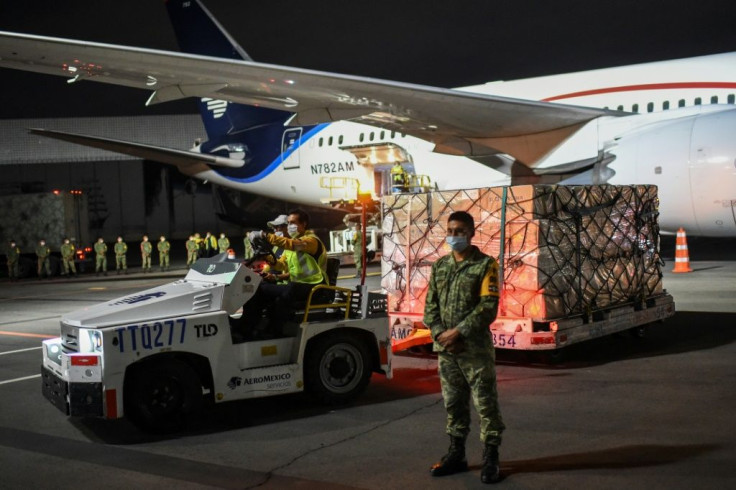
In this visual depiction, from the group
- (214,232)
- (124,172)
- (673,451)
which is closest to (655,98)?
(673,451)

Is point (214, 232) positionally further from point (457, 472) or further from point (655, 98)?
point (457, 472)

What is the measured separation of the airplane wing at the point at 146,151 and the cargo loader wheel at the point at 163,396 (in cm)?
1509

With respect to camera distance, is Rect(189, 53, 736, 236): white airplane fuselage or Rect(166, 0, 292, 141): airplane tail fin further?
Rect(166, 0, 292, 141): airplane tail fin

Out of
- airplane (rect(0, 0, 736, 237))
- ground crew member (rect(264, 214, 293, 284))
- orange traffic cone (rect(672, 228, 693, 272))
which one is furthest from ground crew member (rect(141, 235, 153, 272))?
ground crew member (rect(264, 214, 293, 284))

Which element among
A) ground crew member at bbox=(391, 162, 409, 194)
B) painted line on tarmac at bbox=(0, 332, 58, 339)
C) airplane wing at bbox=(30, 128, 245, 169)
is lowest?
painted line on tarmac at bbox=(0, 332, 58, 339)

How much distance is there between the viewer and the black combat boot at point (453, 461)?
513cm

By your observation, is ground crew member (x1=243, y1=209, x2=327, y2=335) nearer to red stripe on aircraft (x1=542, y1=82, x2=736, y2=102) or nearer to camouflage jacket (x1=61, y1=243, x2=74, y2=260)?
red stripe on aircraft (x1=542, y1=82, x2=736, y2=102)

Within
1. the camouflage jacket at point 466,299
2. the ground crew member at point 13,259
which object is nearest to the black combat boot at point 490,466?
the camouflage jacket at point 466,299

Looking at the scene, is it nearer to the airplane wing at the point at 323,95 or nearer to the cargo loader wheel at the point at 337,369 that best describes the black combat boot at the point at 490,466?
the cargo loader wheel at the point at 337,369

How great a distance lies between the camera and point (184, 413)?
6.53 metres

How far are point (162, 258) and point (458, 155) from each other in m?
13.5

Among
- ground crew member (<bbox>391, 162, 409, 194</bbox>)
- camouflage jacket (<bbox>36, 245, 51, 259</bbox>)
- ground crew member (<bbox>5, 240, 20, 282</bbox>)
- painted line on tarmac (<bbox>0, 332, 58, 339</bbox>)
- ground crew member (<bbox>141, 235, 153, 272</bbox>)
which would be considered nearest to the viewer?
painted line on tarmac (<bbox>0, 332, 58, 339</bbox>)

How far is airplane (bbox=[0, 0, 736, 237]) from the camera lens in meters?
13.2

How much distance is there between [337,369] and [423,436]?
1.39 m
